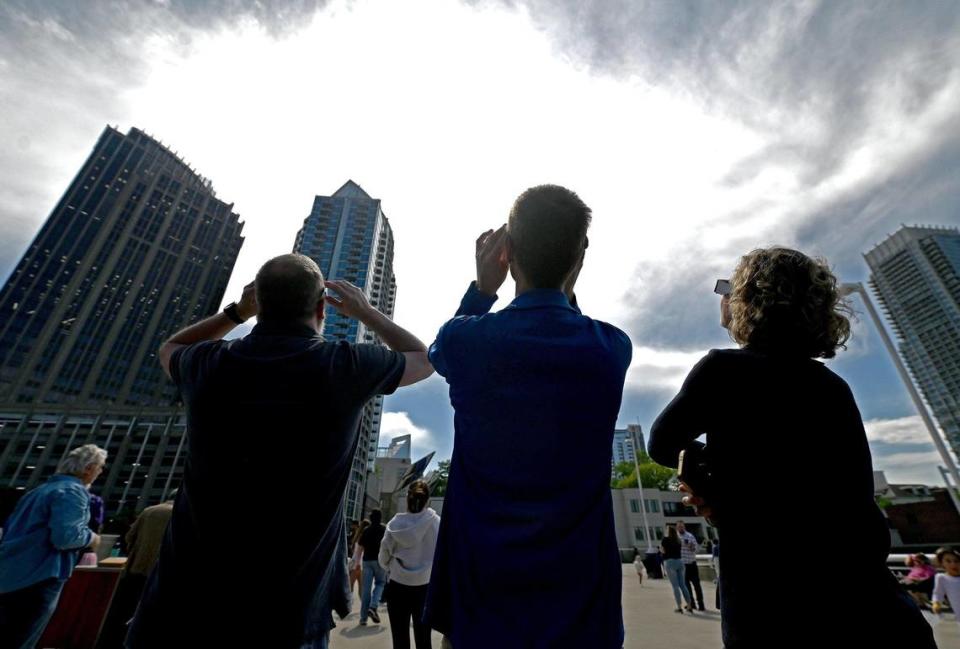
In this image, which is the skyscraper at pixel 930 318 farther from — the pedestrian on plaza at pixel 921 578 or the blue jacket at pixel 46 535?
the blue jacket at pixel 46 535

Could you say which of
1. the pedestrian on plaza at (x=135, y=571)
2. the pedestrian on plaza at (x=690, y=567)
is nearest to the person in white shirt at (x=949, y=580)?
the pedestrian on plaza at (x=690, y=567)

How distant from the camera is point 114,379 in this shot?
78625mm

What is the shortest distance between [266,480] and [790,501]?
1708mm

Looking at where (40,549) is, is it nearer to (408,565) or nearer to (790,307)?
(408,565)

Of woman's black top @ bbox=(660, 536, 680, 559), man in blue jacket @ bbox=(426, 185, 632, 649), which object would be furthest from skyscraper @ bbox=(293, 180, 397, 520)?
man in blue jacket @ bbox=(426, 185, 632, 649)

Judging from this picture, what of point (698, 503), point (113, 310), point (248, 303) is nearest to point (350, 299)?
point (248, 303)

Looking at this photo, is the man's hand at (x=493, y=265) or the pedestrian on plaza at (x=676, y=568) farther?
the pedestrian on plaza at (x=676, y=568)

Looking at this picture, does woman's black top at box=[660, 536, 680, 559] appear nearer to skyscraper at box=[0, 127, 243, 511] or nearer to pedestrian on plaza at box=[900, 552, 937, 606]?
pedestrian on plaza at box=[900, 552, 937, 606]

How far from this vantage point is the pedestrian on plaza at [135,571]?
4.04 metres

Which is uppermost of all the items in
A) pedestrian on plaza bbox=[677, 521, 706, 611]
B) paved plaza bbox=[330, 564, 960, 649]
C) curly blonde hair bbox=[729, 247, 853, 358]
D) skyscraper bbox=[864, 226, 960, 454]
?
skyscraper bbox=[864, 226, 960, 454]

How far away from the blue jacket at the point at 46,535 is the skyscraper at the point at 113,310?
259ft

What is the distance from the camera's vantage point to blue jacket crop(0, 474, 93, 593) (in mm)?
3221

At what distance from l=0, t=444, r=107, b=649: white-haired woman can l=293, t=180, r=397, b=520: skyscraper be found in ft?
254

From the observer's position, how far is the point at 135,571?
409 centimetres
